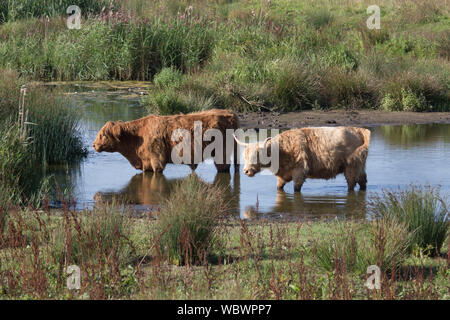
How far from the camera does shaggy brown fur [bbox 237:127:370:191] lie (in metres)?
11.1

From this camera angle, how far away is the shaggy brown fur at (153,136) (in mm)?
12312

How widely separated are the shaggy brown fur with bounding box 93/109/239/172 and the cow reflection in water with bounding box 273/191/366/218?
5.48 feet

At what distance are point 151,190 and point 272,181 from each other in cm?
188

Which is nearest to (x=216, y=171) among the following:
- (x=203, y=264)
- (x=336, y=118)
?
(x=336, y=118)

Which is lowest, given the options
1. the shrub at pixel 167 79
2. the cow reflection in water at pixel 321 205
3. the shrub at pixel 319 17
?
the cow reflection in water at pixel 321 205

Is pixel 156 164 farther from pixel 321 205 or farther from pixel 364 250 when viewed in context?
pixel 364 250

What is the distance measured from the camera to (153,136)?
12.4 m

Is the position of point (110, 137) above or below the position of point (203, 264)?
above

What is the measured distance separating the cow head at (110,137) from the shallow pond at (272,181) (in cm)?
40

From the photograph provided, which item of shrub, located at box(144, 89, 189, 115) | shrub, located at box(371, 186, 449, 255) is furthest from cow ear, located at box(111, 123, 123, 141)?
shrub, located at box(371, 186, 449, 255)

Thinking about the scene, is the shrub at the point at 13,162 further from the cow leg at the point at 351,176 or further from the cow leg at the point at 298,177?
the cow leg at the point at 351,176

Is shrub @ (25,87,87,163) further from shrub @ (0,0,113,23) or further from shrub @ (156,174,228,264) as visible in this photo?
shrub @ (0,0,113,23)

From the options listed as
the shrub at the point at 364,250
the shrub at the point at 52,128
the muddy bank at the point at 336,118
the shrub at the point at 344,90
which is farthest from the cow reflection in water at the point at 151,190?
the shrub at the point at 344,90

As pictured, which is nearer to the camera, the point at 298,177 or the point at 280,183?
the point at 298,177
